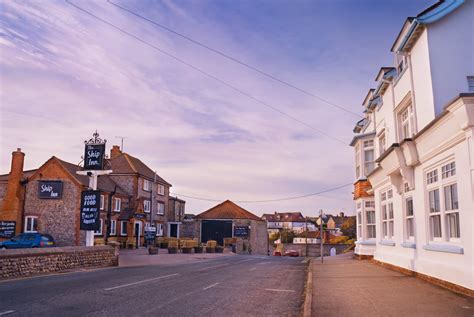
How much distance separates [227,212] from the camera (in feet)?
196

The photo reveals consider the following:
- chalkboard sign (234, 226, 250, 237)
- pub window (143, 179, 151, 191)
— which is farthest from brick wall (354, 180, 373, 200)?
chalkboard sign (234, 226, 250, 237)

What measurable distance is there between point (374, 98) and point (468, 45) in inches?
364

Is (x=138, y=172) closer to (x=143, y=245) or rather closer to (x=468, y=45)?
(x=143, y=245)

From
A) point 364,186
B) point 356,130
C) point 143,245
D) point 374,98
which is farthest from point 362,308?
point 143,245

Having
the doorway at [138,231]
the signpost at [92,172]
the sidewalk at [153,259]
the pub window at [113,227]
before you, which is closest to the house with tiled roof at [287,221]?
the doorway at [138,231]

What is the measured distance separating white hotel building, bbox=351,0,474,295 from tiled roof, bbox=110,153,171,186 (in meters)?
36.5

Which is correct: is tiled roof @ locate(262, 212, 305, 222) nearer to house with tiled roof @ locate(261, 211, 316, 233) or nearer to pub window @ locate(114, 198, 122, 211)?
house with tiled roof @ locate(261, 211, 316, 233)

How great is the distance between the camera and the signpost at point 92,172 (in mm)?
21766

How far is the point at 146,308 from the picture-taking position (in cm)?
930

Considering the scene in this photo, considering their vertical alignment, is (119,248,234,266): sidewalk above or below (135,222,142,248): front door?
below

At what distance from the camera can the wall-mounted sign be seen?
132 ft

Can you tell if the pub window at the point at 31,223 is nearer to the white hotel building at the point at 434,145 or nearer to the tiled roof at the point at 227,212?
the tiled roof at the point at 227,212

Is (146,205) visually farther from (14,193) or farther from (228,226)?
(14,193)

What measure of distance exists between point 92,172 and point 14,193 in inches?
847
